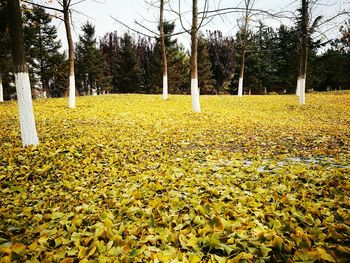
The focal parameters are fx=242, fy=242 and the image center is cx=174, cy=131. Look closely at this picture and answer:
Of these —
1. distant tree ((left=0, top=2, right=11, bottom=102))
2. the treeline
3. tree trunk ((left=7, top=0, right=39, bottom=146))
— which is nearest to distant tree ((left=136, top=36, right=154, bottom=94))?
the treeline

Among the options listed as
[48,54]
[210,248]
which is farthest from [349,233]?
[48,54]

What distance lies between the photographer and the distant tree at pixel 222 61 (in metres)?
42.1

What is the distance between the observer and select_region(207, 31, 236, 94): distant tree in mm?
42094

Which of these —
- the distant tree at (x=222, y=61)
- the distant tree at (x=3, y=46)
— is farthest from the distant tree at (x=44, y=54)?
the distant tree at (x=222, y=61)

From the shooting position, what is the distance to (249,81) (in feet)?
129

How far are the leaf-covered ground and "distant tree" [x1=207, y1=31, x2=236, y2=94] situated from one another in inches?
1422

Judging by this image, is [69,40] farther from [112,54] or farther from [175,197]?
[112,54]

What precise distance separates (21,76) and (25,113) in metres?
0.99

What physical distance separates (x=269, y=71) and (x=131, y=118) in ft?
122

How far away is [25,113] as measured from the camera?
6371 mm

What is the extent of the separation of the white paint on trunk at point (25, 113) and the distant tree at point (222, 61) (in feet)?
125

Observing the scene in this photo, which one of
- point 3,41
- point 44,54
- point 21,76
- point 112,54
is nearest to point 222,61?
point 112,54

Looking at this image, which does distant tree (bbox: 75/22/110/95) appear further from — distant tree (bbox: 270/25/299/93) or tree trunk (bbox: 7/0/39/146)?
tree trunk (bbox: 7/0/39/146)

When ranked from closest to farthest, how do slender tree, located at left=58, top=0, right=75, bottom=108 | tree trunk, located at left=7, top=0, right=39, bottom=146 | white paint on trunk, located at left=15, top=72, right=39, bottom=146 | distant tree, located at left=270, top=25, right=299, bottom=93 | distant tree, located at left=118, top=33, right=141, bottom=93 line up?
tree trunk, located at left=7, top=0, right=39, bottom=146 < white paint on trunk, located at left=15, top=72, right=39, bottom=146 < slender tree, located at left=58, top=0, right=75, bottom=108 < distant tree, located at left=118, top=33, right=141, bottom=93 < distant tree, located at left=270, top=25, right=299, bottom=93
